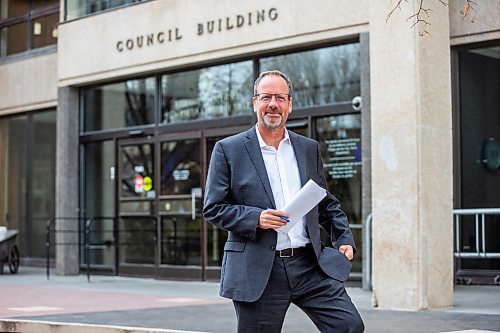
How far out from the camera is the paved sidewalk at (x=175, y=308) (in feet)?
28.7

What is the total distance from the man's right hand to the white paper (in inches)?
1.6

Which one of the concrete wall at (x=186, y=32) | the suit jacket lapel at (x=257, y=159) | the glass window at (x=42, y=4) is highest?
the glass window at (x=42, y=4)

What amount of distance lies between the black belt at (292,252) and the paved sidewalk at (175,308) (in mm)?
3576

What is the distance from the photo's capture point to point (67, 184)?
17062 mm

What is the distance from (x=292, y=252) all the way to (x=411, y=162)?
5594 mm

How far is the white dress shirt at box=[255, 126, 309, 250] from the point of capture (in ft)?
15.9

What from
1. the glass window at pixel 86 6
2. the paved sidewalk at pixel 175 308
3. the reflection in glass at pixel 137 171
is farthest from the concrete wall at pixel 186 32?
the paved sidewalk at pixel 175 308

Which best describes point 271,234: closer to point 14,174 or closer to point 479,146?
point 479,146

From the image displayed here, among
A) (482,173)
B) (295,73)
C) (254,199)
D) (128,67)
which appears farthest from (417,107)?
(128,67)

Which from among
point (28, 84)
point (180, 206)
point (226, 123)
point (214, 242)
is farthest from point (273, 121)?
point (28, 84)

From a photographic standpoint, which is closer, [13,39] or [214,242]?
[214,242]

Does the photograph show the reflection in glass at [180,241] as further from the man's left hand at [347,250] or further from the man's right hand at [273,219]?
the man's right hand at [273,219]

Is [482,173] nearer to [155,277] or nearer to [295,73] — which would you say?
[295,73]

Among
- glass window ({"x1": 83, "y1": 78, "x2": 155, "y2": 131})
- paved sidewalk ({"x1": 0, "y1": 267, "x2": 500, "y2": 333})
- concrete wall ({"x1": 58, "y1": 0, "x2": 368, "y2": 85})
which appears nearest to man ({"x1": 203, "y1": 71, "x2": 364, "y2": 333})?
paved sidewalk ({"x1": 0, "y1": 267, "x2": 500, "y2": 333})
